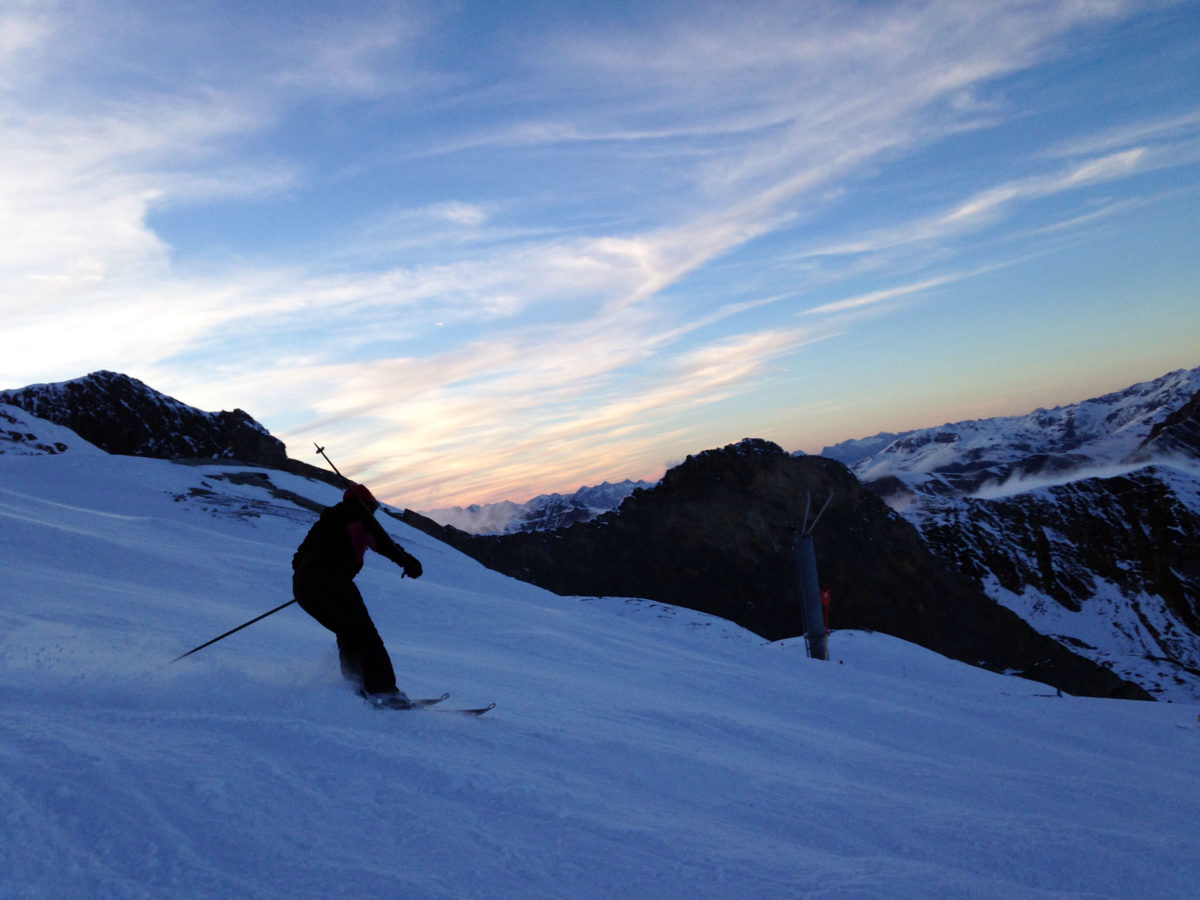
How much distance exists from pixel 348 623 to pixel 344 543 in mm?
604

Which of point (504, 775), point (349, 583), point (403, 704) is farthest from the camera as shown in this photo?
point (349, 583)

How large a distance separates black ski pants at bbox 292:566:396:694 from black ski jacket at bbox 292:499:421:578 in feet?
0.23

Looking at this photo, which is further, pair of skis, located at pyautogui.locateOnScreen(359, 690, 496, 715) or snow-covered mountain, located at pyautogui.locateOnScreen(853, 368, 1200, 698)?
snow-covered mountain, located at pyautogui.locateOnScreen(853, 368, 1200, 698)

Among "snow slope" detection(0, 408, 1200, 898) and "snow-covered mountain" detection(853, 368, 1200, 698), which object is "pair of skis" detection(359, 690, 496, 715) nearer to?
"snow slope" detection(0, 408, 1200, 898)

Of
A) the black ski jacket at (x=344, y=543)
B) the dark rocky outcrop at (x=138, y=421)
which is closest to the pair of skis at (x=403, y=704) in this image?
the black ski jacket at (x=344, y=543)

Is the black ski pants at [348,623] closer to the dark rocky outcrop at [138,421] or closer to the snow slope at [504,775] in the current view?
the snow slope at [504,775]

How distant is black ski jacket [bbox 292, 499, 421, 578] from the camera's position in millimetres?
5395

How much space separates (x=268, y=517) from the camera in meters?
16.2

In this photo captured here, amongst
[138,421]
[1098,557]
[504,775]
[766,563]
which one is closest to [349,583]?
[504,775]

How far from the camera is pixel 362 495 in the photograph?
18.3 feet

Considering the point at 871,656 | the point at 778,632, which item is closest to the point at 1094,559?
the point at 778,632

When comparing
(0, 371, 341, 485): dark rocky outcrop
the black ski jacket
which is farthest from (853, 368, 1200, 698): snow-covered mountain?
the black ski jacket

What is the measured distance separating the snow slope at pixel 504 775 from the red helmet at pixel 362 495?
1.15m

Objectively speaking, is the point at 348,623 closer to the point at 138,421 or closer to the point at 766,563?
the point at 138,421
